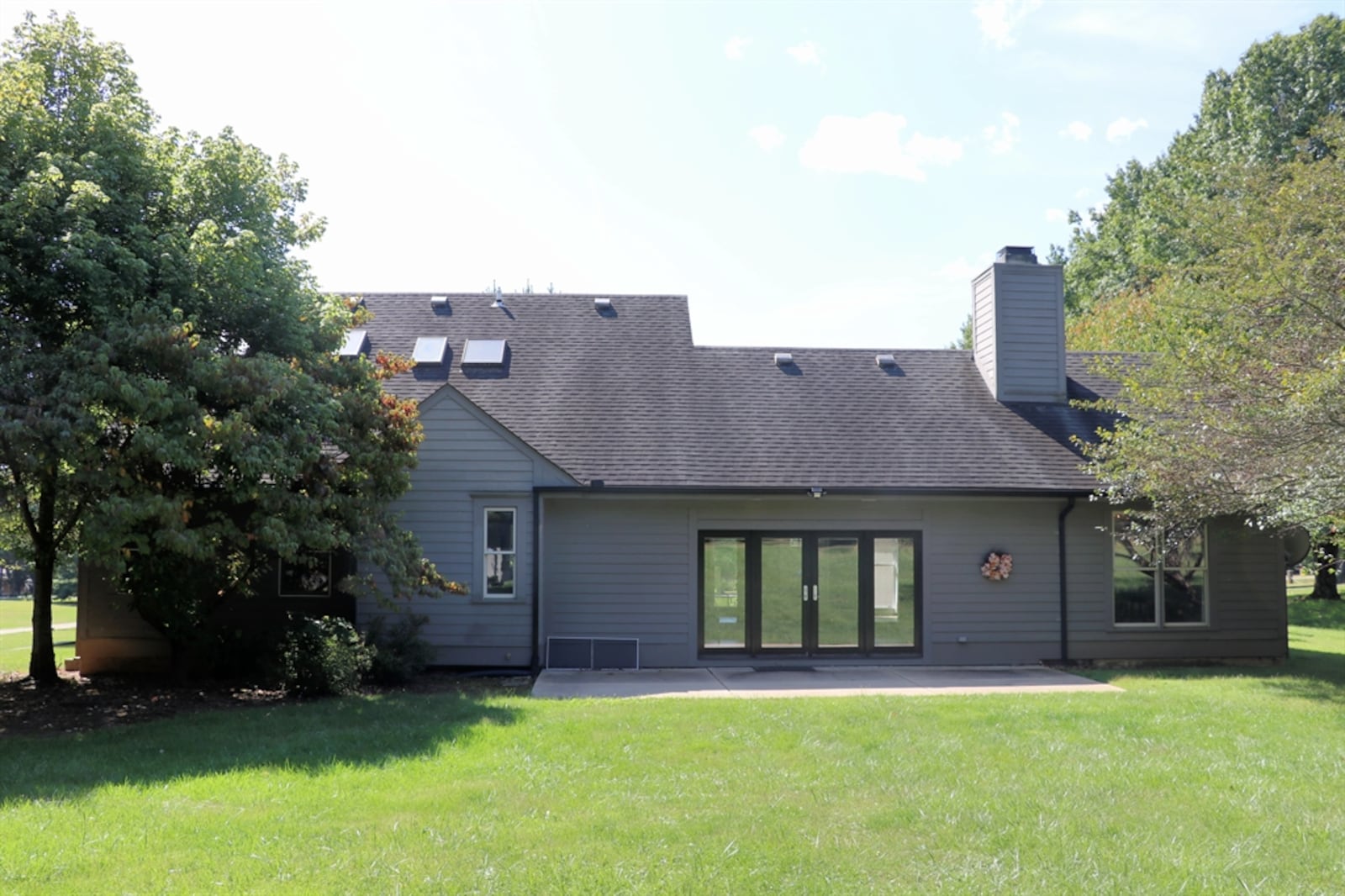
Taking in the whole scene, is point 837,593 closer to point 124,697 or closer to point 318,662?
point 318,662

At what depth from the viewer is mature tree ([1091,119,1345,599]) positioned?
1104cm

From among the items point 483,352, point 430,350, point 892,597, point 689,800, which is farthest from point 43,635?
point 892,597

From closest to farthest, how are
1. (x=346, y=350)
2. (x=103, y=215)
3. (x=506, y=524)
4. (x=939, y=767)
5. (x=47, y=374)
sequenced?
(x=939, y=767) < (x=47, y=374) < (x=103, y=215) < (x=506, y=524) < (x=346, y=350)

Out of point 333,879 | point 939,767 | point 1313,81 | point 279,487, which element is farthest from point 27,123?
point 1313,81

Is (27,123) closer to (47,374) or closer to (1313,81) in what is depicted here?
(47,374)

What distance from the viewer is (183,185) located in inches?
432

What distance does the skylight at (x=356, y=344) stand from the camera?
16953 mm

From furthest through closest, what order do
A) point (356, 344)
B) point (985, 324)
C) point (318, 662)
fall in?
point (985, 324), point (356, 344), point (318, 662)

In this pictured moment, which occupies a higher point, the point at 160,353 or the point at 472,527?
the point at 160,353

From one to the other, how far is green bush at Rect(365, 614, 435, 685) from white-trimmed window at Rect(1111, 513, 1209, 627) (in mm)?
10228

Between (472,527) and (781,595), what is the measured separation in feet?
15.1

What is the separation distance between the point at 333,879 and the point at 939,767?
4663 millimetres

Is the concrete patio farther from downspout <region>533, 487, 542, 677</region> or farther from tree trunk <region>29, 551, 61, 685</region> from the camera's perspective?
tree trunk <region>29, 551, 61, 685</region>

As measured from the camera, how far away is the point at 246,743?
8883 mm
